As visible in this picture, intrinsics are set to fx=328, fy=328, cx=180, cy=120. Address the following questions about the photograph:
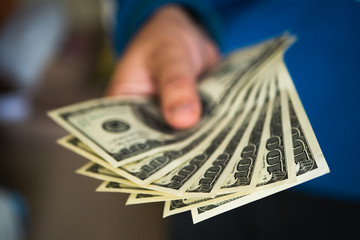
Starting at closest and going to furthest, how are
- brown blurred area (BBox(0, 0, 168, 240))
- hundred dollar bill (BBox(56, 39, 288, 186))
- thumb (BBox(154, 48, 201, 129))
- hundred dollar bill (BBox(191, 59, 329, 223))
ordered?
hundred dollar bill (BBox(191, 59, 329, 223)) → hundred dollar bill (BBox(56, 39, 288, 186)) → thumb (BBox(154, 48, 201, 129)) → brown blurred area (BBox(0, 0, 168, 240))

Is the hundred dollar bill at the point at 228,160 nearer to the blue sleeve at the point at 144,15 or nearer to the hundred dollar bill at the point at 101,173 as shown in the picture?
the hundred dollar bill at the point at 101,173

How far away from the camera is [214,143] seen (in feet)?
1.70

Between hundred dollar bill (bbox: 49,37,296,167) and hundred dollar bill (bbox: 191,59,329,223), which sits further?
hundred dollar bill (bbox: 49,37,296,167)

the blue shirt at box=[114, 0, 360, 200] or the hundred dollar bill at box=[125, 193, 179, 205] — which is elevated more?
the blue shirt at box=[114, 0, 360, 200]

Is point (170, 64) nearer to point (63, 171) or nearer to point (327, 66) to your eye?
point (327, 66)

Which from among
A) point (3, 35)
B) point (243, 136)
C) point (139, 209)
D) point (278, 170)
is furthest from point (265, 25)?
point (3, 35)

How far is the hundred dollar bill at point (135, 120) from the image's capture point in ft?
1.73

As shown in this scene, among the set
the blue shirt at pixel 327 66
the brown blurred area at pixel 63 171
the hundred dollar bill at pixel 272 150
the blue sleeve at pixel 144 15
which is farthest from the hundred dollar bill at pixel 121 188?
the brown blurred area at pixel 63 171

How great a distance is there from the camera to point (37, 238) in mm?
1643

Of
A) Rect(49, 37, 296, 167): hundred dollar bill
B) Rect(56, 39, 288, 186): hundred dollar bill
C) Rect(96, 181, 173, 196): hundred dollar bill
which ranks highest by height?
Rect(49, 37, 296, 167): hundred dollar bill

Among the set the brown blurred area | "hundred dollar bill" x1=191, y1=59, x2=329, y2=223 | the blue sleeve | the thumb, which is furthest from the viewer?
the brown blurred area

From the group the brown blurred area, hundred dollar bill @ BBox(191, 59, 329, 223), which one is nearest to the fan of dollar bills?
hundred dollar bill @ BBox(191, 59, 329, 223)

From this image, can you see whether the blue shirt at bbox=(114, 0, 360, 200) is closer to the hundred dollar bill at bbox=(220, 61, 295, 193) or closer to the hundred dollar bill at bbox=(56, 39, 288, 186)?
the hundred dollar bill at bbox=(220, 61, 295, 193)

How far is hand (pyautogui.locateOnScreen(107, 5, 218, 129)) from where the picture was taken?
612 mm
